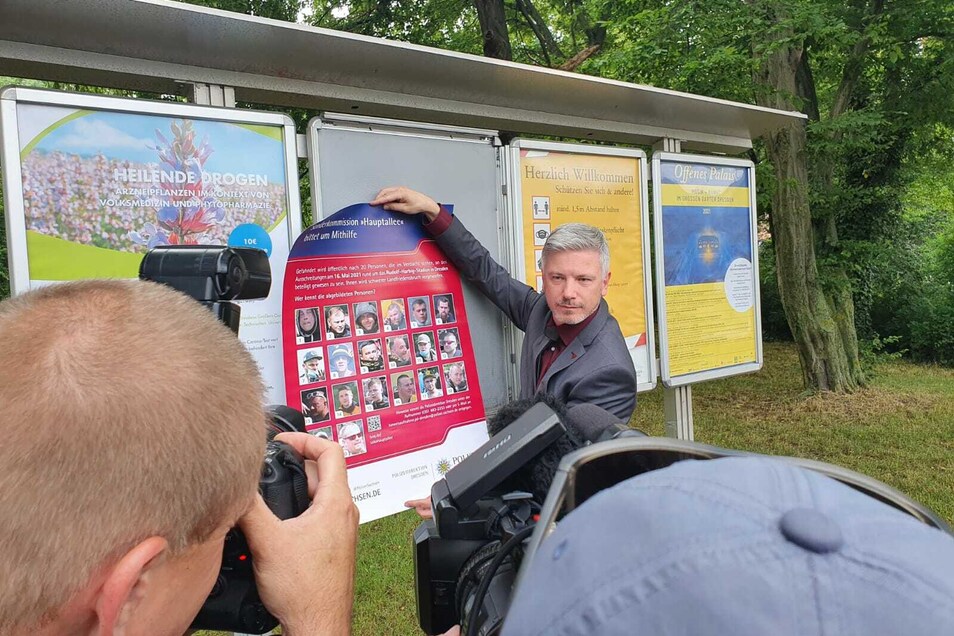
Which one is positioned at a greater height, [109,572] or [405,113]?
[405,113]

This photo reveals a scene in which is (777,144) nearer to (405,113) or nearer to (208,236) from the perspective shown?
(405,113)

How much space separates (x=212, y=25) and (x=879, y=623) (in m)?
2.27

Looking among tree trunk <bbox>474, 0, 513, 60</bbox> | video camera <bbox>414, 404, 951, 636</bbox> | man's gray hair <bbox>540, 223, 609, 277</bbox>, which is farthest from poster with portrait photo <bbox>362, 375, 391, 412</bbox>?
tree trunk <bbox>474, 0, 513, 60</bbox>

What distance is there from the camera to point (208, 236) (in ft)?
7.49

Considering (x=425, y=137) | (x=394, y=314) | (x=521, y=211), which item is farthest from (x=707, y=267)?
(x=394, y=314)

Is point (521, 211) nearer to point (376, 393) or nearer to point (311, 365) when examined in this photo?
point (376, 393)

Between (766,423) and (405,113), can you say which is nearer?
(405,113)

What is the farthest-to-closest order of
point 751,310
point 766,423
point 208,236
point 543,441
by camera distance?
point 766,423 → point 751,310 → point 208,236 → point 543,441

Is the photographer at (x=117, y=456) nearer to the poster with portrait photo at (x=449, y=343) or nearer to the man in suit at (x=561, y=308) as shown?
the man in suit at (x=561, y=308)

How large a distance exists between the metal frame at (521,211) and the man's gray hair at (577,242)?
265 mm

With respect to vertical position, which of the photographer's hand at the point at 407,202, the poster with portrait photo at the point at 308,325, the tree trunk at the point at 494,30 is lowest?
the poster with portrait photo at the point at 308,325

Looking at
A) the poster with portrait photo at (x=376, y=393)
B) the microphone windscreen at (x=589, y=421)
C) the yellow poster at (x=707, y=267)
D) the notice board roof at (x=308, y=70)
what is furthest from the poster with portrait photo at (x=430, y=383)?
the microphone windscreen at (x=589, y=421)

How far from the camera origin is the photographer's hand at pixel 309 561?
0.99 meters

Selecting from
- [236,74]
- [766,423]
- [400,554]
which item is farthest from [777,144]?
[236,74]
